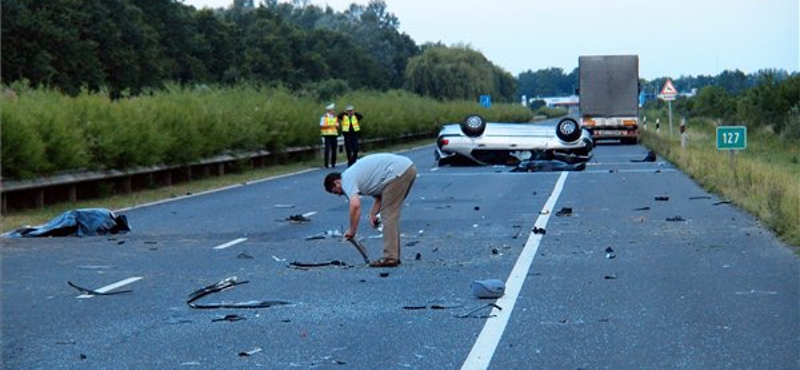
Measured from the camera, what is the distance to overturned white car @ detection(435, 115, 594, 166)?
3478 cm

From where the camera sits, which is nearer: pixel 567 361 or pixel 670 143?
pixel 567 361

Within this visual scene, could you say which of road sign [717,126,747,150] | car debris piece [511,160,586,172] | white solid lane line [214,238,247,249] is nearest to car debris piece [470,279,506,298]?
white solid lane line [214,238,247,249]

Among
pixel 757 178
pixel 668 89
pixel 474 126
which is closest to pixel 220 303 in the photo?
pixel 757 178

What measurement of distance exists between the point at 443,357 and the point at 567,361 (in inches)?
31.1

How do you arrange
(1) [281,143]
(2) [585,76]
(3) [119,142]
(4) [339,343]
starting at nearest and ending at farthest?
(4) [339,343]
(3) [119,142]
(1) [281,143]
(2) [585,76]

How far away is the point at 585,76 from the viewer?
52750mm

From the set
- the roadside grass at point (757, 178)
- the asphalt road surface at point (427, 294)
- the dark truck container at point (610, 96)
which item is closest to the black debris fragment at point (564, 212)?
the asphalt road surface at point (427, 294)

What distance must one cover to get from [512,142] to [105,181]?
42.6ft

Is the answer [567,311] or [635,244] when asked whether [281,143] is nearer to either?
[635,244]

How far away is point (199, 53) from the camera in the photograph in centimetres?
8775

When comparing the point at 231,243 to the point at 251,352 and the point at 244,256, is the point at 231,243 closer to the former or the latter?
the point at 244,256

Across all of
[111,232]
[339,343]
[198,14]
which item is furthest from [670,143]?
[198,14]

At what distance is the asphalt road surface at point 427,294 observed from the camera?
27.6 ft

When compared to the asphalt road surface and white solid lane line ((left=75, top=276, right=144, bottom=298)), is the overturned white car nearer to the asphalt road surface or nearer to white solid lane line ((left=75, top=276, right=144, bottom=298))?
the asphalt road surface
